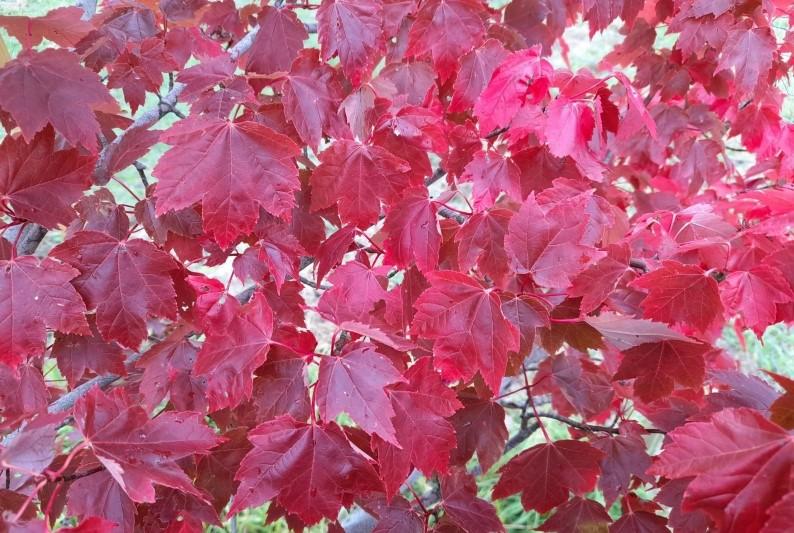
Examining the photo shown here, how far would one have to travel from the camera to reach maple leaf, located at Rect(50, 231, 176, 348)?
115 centimetres

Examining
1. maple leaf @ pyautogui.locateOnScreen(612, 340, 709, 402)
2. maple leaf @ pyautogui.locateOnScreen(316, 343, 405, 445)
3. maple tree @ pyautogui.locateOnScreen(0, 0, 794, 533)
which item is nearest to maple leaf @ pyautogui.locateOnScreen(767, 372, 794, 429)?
maple tree @ pyautogui.locateOnScreen(0, 0, 794, 533)

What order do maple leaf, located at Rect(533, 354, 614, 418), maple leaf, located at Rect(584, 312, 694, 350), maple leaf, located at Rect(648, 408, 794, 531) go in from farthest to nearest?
maple leaf, located at Rect(533, 354, 614, 418) → maple leaf, located at Rect(584, 312, 694, 350) → maple leaf, located at Rect(648, 408, 794, 531)

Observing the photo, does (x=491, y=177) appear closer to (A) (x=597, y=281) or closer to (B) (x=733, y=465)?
(A) (x=597, y=281)

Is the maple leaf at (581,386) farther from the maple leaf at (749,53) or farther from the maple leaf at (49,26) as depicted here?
the maple leaf at (49,26)

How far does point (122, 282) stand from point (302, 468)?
1.54 feet

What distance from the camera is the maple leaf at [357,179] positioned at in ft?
4.04

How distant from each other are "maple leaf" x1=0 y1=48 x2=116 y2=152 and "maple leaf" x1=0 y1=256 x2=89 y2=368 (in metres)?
0.22

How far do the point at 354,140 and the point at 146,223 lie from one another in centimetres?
46

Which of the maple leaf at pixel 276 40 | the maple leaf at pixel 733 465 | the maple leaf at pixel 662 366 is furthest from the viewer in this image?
the maple leaf at pixel 276 40

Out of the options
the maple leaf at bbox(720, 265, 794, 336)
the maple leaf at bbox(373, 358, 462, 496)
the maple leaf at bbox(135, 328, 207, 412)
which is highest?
the maple leaf at bbox(720, 265, 794, 336)

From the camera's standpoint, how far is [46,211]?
1.12 meters

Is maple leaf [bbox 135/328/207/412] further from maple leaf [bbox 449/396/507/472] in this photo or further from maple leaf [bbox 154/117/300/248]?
maple leaf [bbox 449/396/507/472]

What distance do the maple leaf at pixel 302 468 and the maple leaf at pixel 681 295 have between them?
0.61m

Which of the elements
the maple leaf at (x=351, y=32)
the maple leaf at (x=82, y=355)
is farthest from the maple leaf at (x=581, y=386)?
the maple leaf at (x=82, y=355)
